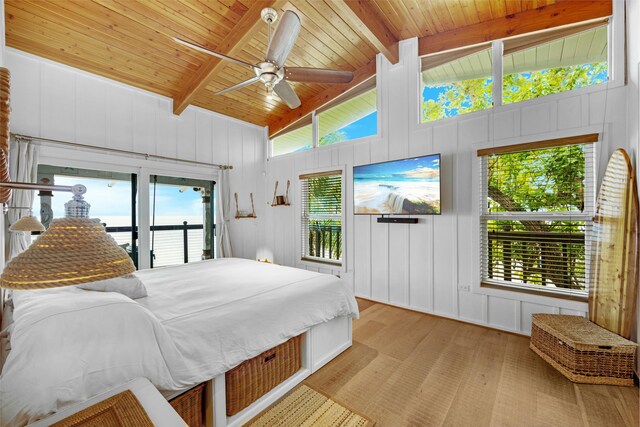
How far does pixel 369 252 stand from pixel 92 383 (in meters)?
3.24

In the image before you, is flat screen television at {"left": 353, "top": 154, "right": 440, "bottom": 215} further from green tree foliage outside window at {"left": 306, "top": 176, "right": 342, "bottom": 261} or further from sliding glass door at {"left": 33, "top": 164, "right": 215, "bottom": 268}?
sliding glass door at {"left": 33, "top": 164, "right": 215, "bottom": 268}

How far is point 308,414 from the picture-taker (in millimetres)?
1737

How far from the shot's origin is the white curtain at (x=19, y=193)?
2609mm

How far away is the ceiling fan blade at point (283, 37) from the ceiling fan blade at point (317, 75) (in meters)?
0.24

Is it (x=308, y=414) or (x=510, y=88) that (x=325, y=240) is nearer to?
(x=308, y=414)

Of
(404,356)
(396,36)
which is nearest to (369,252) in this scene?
(404,356)

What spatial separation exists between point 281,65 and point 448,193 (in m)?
2.28

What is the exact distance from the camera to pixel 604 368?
6.51ft

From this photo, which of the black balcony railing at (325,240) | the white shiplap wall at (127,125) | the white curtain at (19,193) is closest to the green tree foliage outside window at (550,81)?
the black balcony railing at (325,240)

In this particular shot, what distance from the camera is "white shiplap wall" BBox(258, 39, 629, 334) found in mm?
2510

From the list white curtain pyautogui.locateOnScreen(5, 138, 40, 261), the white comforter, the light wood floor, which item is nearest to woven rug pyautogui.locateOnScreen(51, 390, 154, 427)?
the white comforter

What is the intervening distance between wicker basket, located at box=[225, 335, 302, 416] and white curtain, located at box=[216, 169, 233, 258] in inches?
107

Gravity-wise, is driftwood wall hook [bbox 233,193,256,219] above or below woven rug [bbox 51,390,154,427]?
above

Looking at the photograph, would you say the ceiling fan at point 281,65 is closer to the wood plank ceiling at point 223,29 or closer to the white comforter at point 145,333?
the wood plank ceiling at point 223,29
